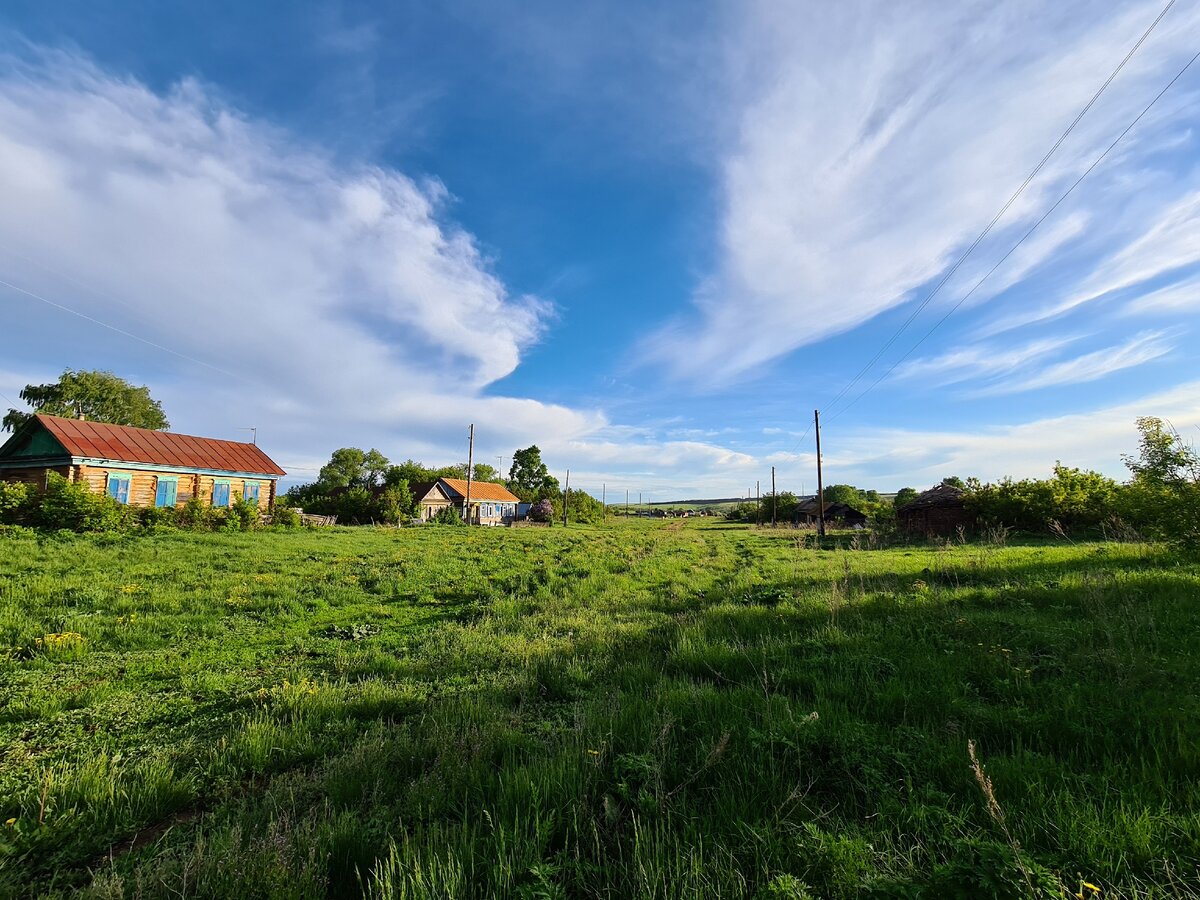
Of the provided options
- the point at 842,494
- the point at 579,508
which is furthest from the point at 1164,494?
the point at 842,494

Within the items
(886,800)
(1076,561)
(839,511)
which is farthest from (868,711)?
(839,511)

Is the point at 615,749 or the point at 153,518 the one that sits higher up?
the point at 153,518

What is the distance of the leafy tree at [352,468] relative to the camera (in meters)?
67.9

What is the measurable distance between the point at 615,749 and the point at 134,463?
109 ft

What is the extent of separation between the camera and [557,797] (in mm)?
3062

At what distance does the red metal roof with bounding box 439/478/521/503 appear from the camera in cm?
5906

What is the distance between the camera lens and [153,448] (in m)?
27.1

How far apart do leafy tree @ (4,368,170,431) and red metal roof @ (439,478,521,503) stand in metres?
28.1

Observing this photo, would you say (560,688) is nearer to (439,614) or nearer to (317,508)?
(439,614)

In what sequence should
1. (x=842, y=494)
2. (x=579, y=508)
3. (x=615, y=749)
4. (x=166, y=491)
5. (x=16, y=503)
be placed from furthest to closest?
(x=842, y=494)
(x=579, y=508)
(x=166, y=491)
(x=16, y=503)
(x=615, y=749)

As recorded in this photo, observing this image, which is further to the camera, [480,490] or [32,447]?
[480,490]

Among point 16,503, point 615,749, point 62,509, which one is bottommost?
point 615,749

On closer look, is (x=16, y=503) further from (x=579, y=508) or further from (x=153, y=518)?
(x=579, y=508)

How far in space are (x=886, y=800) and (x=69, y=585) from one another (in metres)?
14.4
